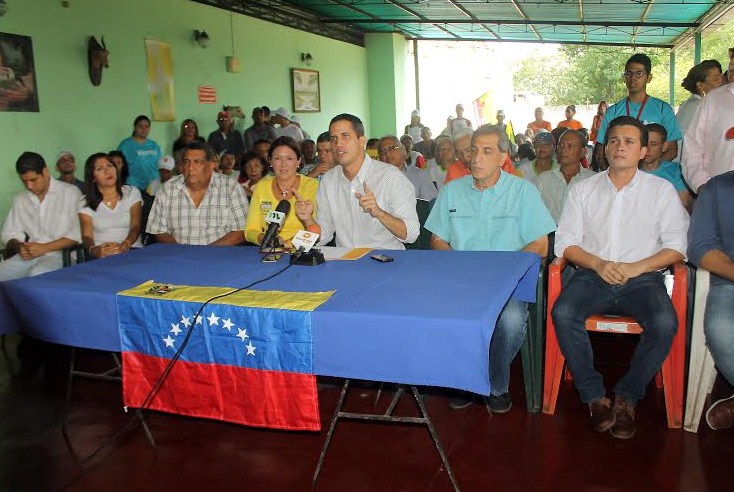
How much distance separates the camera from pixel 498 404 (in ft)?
9.53

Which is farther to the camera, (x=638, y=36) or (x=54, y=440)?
(x=638, y=36)

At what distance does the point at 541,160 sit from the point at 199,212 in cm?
256

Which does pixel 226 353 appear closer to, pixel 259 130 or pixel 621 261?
pixel 621 261

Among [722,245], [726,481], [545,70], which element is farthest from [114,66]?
[545,70]

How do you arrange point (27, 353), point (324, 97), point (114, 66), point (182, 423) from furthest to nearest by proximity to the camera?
point (324, 97)
point (114, 66)
point (27, 353)
point (182, 423)

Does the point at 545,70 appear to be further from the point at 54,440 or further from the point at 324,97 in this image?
the point at 54,440

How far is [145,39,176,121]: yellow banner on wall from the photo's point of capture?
813cm

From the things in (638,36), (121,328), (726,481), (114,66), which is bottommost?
(726,481)

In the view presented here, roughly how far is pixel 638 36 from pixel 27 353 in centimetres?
1487

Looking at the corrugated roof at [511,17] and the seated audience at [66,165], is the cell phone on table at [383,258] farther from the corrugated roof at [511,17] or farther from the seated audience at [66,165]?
the corrugated roof at [511,17]

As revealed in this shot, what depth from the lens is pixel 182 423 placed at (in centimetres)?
294

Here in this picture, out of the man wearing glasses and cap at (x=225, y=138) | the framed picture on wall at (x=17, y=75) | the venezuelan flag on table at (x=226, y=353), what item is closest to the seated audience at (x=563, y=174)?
the venezuelan flag on table at (x=226, y=353)

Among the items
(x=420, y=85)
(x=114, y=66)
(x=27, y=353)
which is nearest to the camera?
(x=27, y=353)

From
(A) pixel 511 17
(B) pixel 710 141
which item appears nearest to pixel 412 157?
(B) pixel 710 141
